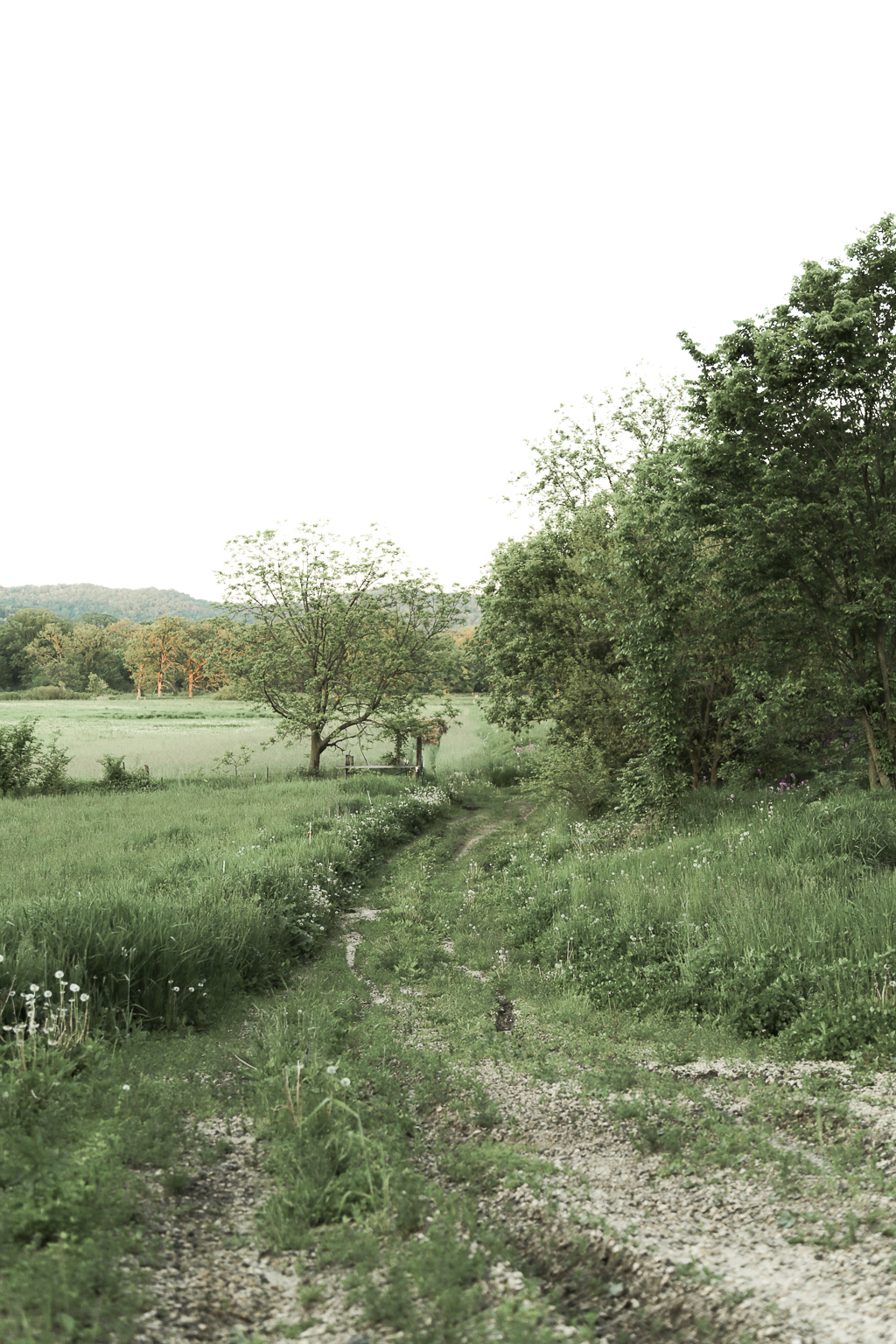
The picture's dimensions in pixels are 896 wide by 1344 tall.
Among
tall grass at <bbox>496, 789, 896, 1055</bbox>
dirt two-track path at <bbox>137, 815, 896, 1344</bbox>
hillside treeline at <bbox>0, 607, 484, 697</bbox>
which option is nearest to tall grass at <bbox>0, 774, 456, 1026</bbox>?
dirt two-track path at <bbox>137, 815, 896, 1344</bbox>

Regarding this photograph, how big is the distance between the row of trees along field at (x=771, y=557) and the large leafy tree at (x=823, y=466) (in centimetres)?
3

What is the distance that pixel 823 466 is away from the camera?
13.8 meters

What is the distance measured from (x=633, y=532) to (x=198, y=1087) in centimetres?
1375

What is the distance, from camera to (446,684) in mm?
32594

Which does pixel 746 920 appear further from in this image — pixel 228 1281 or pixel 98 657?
pixel 98 657

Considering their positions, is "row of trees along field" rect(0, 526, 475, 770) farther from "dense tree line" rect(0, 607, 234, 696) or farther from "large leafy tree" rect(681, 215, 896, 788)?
"dense tree line" rect(0, 607, 234, 696)

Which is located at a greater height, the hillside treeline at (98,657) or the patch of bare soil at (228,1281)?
the hillside treeline at (98,657)

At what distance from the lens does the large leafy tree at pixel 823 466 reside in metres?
13.5

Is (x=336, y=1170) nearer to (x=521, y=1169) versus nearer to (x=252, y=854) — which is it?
(x=521, y=1169)

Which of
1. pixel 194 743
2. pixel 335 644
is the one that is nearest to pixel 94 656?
pixel 194 743

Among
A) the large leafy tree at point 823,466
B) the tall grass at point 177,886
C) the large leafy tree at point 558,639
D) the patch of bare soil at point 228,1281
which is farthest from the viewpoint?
the large leafy tree at point 558,639

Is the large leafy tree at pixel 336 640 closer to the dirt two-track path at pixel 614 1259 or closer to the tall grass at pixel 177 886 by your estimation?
the tall grass at pixel 177 886

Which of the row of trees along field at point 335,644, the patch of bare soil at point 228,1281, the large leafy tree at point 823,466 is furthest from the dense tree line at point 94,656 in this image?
the patch of bare soil at point 228,1281

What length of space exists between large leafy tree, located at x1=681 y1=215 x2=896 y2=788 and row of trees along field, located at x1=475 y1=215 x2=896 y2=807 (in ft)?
0.11
